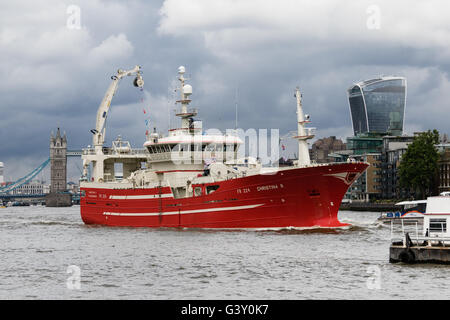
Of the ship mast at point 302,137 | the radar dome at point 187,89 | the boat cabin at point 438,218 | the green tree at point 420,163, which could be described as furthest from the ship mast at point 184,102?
the green tree at point 420,163

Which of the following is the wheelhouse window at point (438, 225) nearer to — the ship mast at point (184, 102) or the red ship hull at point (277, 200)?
the red ship hull at point (277, 200)

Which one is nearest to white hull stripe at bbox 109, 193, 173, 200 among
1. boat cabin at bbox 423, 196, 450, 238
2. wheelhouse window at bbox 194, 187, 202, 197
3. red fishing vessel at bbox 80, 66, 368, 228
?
red fishing vessel at bbox 80, 66, 368, 228

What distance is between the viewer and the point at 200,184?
175ft

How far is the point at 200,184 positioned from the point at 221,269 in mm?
21263

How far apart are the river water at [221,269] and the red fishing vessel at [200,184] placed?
186cm

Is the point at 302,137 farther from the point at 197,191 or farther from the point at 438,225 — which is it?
the point at 438,225

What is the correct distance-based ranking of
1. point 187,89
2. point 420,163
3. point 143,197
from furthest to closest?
point 420,163 < point 187,89 < point 143,197

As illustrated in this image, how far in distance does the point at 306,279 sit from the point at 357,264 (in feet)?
16.7

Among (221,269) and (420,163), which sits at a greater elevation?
(420,163)

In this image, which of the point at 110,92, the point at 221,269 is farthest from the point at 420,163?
the point at 221,269

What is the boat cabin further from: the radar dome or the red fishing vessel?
the radar dome

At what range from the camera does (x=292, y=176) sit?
158 feet

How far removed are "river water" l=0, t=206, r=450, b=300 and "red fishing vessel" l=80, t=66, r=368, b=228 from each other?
1861 millimetres
